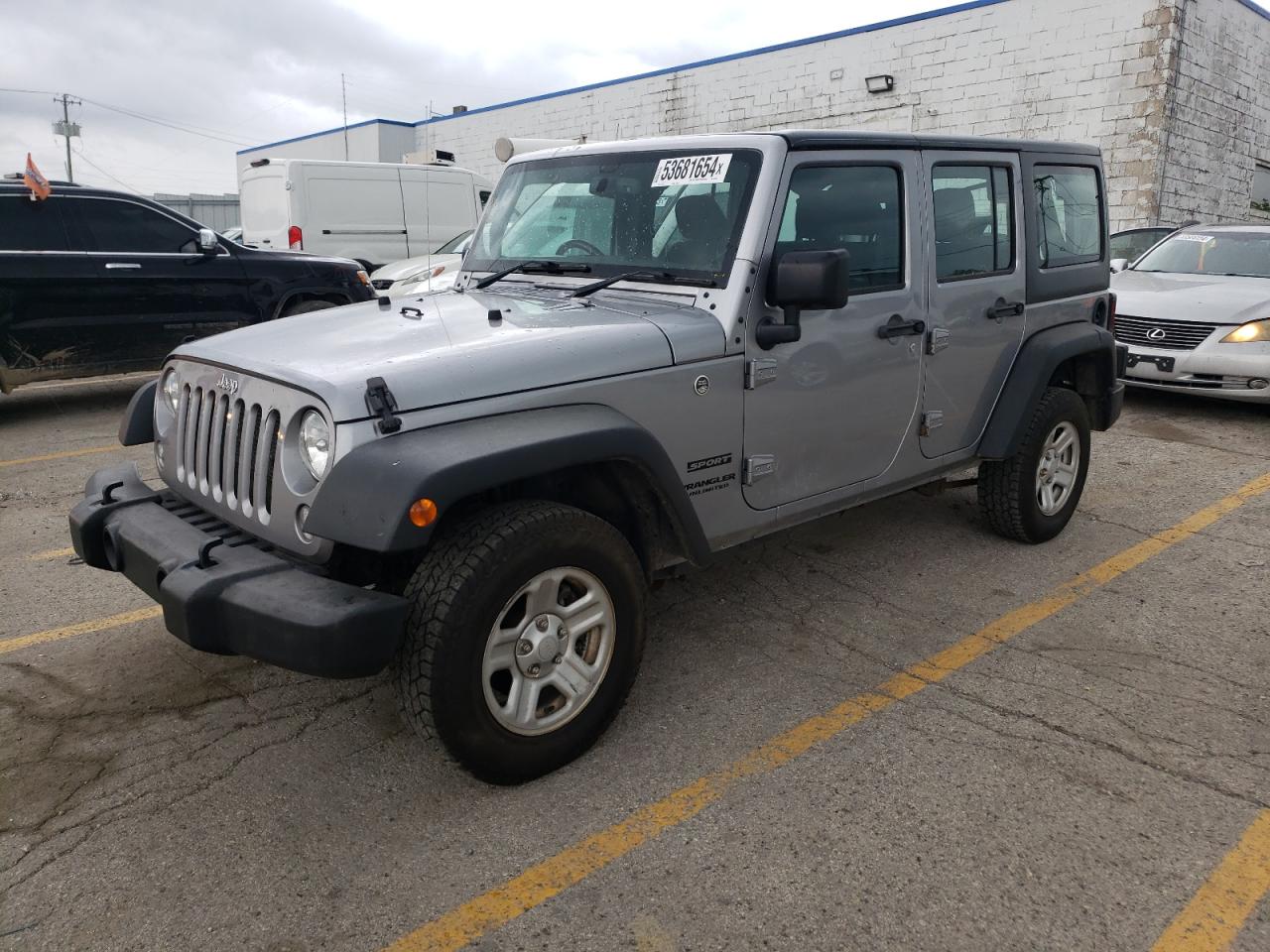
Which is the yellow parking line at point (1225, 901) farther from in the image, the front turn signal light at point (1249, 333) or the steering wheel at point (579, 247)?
the front turn signal light at point (1249, 333)

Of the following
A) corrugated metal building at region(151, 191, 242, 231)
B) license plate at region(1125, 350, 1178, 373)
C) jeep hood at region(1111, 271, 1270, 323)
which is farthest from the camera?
corrugated metal building at region(151, 191, 242, 231)

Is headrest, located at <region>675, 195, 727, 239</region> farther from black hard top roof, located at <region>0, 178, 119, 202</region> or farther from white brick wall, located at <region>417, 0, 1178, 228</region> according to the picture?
white brick wall, located at <region>417, 0, 1178, 228</region>

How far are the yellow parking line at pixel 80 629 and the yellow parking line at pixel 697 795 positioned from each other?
1958mm

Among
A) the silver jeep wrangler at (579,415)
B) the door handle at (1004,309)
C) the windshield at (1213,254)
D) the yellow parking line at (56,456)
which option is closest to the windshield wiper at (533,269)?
the silver jeep wrangler at (579,415)

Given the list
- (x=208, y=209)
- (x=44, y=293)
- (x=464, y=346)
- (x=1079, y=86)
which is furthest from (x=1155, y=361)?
(x=208, y=209)

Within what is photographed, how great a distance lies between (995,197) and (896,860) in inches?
118

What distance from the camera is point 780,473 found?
11.3ft

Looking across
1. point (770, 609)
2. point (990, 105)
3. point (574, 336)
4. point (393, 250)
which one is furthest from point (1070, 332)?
point (990, 105)

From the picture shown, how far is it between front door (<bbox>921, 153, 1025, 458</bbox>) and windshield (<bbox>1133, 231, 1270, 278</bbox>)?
554 centimetres

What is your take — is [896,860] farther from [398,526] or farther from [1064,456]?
[1064,456]

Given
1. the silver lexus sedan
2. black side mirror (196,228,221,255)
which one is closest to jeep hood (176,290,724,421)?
black side mirror (196,228,221,255)

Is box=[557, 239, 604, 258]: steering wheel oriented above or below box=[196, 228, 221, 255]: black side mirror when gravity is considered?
below

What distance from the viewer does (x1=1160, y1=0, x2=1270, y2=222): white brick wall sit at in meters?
14.3

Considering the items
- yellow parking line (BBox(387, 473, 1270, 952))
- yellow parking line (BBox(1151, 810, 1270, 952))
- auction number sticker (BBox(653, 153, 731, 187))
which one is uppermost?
auction number sticker (BBox(653, 153, 731, 187))
